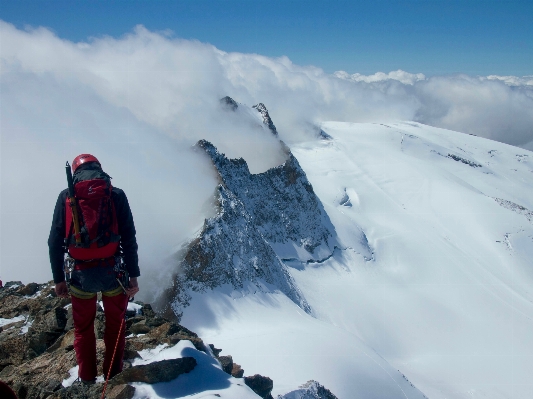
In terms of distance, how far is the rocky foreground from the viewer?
5832mm

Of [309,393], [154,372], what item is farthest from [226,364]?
[309,393]

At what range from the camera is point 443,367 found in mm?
27672

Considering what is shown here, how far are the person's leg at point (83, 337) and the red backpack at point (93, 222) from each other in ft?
2.47

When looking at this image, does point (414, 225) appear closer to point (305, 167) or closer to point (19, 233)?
point (305, 167)

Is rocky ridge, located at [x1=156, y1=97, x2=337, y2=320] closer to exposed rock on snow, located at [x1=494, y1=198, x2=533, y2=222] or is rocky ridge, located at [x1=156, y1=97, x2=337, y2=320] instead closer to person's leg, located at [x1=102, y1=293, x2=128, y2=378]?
person's leg, located at [x1=102, y1=293, x2=128, y2=378]

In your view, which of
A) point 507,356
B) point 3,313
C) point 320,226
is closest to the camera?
point 3,313

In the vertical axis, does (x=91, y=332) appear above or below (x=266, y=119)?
below

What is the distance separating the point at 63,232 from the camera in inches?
226

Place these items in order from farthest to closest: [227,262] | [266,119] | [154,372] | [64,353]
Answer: [266,119] < [227,262] < [64,353] < [154,372]

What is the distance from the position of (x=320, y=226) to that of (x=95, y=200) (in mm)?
36862

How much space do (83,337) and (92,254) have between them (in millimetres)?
1296

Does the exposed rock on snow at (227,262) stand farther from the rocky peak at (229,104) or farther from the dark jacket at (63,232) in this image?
the rocky peak at (229,104)

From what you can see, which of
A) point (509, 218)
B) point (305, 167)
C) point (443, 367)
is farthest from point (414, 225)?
point (443, 367)

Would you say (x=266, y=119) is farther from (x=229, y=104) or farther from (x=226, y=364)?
(x=226, y=364)
